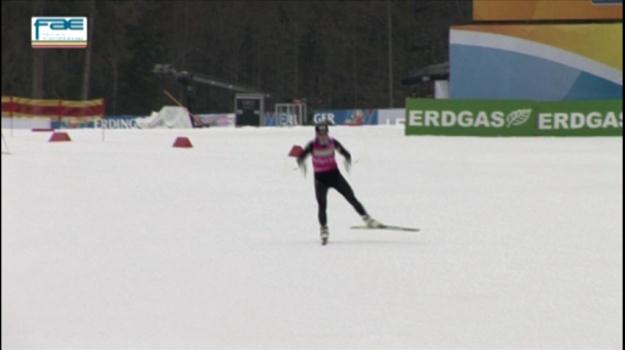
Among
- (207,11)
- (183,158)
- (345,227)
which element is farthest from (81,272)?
(207,11)

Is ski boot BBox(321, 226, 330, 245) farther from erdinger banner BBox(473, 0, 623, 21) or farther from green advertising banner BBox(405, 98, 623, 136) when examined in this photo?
erdinger banner BBox(473, 0, 623, 21)

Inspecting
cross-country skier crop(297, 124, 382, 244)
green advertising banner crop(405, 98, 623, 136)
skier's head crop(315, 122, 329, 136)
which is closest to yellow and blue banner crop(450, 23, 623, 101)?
green advertising banner crop(405, 98, 623, 136)

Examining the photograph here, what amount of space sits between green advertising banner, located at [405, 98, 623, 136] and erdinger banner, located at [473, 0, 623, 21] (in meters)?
8.68

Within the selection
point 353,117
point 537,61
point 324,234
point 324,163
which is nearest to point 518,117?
point 537,61

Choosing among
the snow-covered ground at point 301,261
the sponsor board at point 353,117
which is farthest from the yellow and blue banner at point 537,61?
the snow-covered ground at point 301,261

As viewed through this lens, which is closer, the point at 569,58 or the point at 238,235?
the point at 238,235

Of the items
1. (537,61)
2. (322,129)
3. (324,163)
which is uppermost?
(537,61)

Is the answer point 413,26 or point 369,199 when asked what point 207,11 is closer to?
Result: point 413,26

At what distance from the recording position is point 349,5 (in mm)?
89938

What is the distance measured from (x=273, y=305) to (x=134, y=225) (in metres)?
5.25

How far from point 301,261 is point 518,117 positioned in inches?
1131

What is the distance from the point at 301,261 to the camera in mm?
9094

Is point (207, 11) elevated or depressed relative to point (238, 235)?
elevated

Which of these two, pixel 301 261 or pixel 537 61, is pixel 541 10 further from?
pixel 301 261
